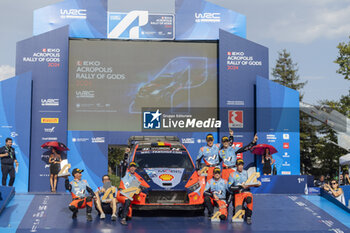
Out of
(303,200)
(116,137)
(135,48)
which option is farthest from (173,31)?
(303,200)

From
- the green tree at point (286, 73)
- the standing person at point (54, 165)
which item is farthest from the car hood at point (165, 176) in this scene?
the green tree at point (286, 73)

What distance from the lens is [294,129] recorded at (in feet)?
60.4

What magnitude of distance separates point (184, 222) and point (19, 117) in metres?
10.1

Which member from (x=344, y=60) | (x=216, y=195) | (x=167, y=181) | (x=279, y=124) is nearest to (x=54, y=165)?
(x=167, y=181)

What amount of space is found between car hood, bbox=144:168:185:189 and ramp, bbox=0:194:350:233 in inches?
31.8

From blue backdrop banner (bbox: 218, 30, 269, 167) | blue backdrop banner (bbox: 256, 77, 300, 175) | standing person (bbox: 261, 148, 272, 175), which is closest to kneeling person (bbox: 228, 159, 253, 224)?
standing person (bbox: 261, 148, 272, 175)

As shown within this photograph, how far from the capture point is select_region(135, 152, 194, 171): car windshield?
10.8 metres

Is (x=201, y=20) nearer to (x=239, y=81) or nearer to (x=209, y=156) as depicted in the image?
(x=239, y=81)

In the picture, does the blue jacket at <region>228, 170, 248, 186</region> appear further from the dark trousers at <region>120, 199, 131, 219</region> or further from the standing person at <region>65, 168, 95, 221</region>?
the standing person at <region>65, 168, 95, 221</region>

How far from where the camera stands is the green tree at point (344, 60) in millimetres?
24641

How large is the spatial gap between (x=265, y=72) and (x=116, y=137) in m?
6.94

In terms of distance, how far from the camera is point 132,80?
1828cm

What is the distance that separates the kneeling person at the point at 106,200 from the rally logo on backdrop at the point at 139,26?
30.5 ft

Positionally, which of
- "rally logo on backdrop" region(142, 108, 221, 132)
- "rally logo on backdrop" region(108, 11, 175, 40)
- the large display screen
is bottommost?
"rally logo on backdrop" region(142, 108, 221, 132)
